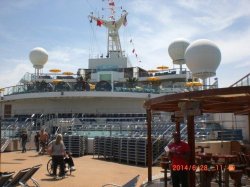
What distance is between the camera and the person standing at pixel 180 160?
7914 millimetres

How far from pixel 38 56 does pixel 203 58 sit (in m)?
20.5

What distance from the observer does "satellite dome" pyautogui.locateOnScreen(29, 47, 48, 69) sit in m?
39.6

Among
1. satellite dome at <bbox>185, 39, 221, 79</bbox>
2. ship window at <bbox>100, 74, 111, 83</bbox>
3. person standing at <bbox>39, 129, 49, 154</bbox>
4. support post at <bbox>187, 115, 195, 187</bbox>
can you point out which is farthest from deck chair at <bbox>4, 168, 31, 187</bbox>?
ship window at <bbox>100, 74, 111, 83</bbox>

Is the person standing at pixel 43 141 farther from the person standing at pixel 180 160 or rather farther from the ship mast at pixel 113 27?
the ship mast at pixel 113 27

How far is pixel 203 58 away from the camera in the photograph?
83.0ft

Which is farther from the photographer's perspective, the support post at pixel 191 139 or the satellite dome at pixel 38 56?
the satellite dome at pixel 38 56

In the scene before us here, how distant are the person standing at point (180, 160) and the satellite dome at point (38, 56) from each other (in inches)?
1315

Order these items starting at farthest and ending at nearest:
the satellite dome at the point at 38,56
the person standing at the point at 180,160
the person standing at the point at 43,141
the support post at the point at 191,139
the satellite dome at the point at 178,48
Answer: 1. the satellite dome at the point at 38,56
2. the satellite dome at the point at 178,48
3. the person standing at the point at 43,141
4. the person standing at the point at 180,160
5. the support post at the point at 191,139

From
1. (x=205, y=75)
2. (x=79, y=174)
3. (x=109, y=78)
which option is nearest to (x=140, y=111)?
(x=109, y=78)

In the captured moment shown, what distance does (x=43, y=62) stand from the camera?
40156mm

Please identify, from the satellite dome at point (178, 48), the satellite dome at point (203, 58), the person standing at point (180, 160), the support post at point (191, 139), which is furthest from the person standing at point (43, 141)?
the satellite dome at point (178, 48)

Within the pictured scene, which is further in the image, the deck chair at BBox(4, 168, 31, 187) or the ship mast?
the ship mast

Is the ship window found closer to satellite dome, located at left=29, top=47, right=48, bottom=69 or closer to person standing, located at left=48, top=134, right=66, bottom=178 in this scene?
satellite dome, located at left=29, top=47, right=48, bottom=69

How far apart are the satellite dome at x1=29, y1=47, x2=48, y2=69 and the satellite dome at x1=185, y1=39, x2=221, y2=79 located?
19290 mm
